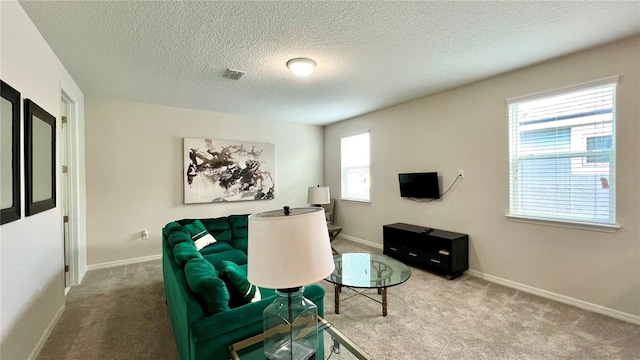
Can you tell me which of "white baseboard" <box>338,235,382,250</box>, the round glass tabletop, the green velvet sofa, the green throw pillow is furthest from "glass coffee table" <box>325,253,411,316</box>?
"white baseboard" <box>338,235,382,250</box>

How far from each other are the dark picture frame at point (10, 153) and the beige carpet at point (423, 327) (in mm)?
1182

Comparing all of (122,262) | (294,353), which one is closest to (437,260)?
(294,353)

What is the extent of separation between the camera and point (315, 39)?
2.35 meters

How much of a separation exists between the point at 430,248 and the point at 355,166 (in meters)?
2.34

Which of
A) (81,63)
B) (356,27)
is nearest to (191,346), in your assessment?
(356,27)

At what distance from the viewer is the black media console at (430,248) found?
132 inches

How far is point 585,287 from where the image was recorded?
2.63m

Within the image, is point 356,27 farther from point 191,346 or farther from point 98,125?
point 98,125

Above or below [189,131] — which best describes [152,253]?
below

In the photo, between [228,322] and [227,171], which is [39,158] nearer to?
[228,322]

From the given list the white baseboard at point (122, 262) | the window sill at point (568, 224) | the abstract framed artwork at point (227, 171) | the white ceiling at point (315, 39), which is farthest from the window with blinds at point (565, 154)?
the white baseboard at point (122, 262)

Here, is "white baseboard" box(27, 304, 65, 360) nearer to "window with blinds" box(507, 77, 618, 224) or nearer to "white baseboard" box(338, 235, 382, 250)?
"white baseboard" box(338, 235, 382, 250)

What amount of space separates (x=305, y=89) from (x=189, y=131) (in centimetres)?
227

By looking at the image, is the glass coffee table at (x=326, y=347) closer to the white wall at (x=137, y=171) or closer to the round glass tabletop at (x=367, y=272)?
the round glass tabletop at (x=367, y=272)
